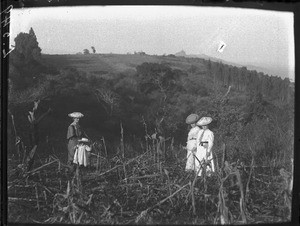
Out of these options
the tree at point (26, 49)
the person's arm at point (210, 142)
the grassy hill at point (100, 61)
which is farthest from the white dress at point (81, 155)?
the person's arm at point (210, 142)

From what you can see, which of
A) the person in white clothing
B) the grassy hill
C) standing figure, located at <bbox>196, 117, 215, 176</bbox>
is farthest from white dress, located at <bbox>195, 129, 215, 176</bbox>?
the person in white clothing

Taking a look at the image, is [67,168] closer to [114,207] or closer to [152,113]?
[114,207]

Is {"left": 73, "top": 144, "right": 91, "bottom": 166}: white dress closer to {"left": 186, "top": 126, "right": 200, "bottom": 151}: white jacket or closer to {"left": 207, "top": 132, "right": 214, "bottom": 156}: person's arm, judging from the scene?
{"left": 186, "top": 126, "right": 200, "bottom": 151}: white jacket

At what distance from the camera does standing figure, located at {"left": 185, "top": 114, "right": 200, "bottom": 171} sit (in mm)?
2535

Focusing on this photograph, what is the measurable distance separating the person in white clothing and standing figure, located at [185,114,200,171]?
58 cm

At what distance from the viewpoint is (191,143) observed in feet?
8.38

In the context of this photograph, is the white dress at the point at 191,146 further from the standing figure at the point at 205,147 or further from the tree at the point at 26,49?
the tree at the point at 26,49

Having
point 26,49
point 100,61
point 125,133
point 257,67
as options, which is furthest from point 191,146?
point 26,49

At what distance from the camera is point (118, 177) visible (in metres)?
2.53

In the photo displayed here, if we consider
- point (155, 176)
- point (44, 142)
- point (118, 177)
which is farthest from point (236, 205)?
point (44, 142)

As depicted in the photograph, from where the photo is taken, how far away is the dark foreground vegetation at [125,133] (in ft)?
8.25

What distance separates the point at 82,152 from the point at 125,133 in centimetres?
28

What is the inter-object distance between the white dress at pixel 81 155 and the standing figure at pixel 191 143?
22.8 inches

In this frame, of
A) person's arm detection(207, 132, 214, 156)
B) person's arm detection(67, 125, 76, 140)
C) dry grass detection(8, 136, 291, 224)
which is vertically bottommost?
dry grass detection(8, 136, 291, 224)
